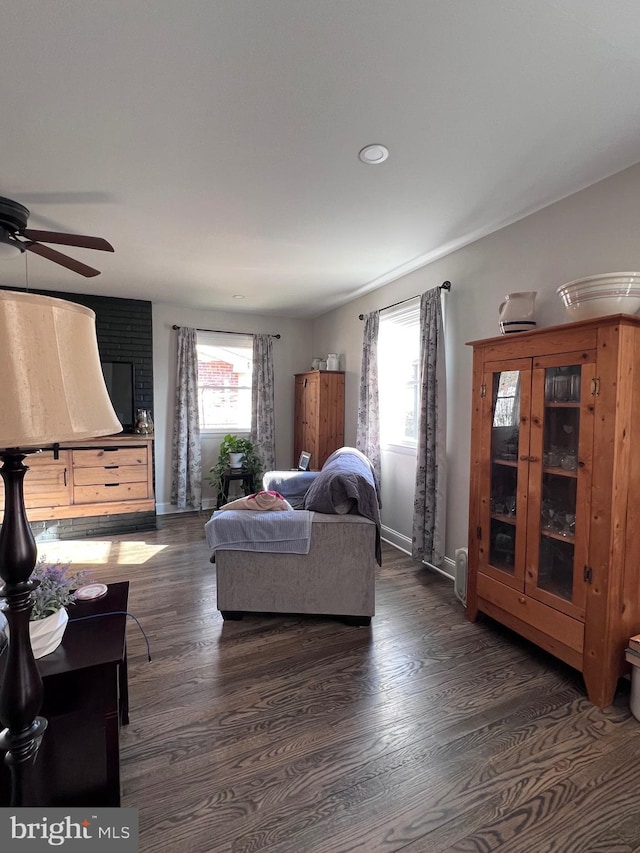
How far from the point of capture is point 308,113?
1.70 metres

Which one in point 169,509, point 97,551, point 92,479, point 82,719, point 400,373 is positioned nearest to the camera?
point 82,719

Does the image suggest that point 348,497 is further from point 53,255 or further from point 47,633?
point 53,255

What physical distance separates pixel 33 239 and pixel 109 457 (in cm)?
277

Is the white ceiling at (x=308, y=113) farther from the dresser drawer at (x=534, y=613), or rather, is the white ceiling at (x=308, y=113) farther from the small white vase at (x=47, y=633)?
the dresser drawer at (x=534, y=613)

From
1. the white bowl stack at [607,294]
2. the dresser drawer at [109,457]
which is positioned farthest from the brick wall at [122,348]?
the white bowl stack at [607,294]

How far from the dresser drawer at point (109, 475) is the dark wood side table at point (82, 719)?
3220 mm

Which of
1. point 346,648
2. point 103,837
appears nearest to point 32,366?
point 103,837

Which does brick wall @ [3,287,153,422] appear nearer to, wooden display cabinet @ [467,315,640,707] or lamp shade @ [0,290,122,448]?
wooden display cabinet @ [467,315,640,707]

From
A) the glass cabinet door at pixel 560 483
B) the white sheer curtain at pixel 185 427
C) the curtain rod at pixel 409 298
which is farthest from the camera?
the white sheer curtain at pixel 185 427

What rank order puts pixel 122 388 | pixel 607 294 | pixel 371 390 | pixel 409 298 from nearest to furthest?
pixel 607 294, pixel 409 298, pixel 371 390, pixel 122 388

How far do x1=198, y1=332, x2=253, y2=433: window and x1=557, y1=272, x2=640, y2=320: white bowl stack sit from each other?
13.8 feet

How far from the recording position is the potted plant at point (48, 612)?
128cm

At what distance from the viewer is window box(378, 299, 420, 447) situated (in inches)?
152

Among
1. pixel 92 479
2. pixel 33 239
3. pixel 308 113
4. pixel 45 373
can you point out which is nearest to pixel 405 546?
pixel 92 479
